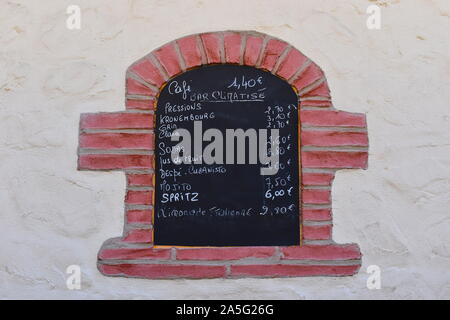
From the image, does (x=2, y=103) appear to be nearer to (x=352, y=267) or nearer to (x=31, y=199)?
(x=31, y=199)

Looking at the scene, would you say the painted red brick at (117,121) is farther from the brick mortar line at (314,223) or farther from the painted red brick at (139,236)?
the brick mortar line at (314,223)

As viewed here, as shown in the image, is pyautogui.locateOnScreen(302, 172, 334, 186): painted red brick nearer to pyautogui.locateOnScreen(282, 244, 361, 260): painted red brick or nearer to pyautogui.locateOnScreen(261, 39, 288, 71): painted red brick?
pyautogui.locateOnScreen(282, 244, 361, 260): painted red brick

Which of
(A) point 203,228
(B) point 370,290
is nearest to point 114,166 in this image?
(A) point 203,228

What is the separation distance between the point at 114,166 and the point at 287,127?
38.8 inches

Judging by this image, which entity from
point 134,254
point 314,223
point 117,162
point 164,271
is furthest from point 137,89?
point 314,223

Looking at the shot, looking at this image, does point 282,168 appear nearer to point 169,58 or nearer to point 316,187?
point 316,187

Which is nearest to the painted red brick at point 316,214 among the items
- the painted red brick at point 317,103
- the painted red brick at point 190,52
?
the painted red brick at point 317,103

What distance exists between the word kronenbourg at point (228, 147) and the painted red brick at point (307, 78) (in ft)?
0.93

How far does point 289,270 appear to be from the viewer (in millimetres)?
3295

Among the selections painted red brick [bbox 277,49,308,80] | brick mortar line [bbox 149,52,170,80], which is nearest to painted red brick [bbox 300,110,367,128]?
painted red brick [bbox 277,49,308,80]

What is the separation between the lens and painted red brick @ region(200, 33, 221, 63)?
3.40m

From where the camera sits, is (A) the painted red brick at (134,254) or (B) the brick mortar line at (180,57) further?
(B) the brick mortar line at (180,57)

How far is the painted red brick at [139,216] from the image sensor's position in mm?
3299

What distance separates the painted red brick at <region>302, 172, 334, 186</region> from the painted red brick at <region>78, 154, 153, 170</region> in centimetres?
85
